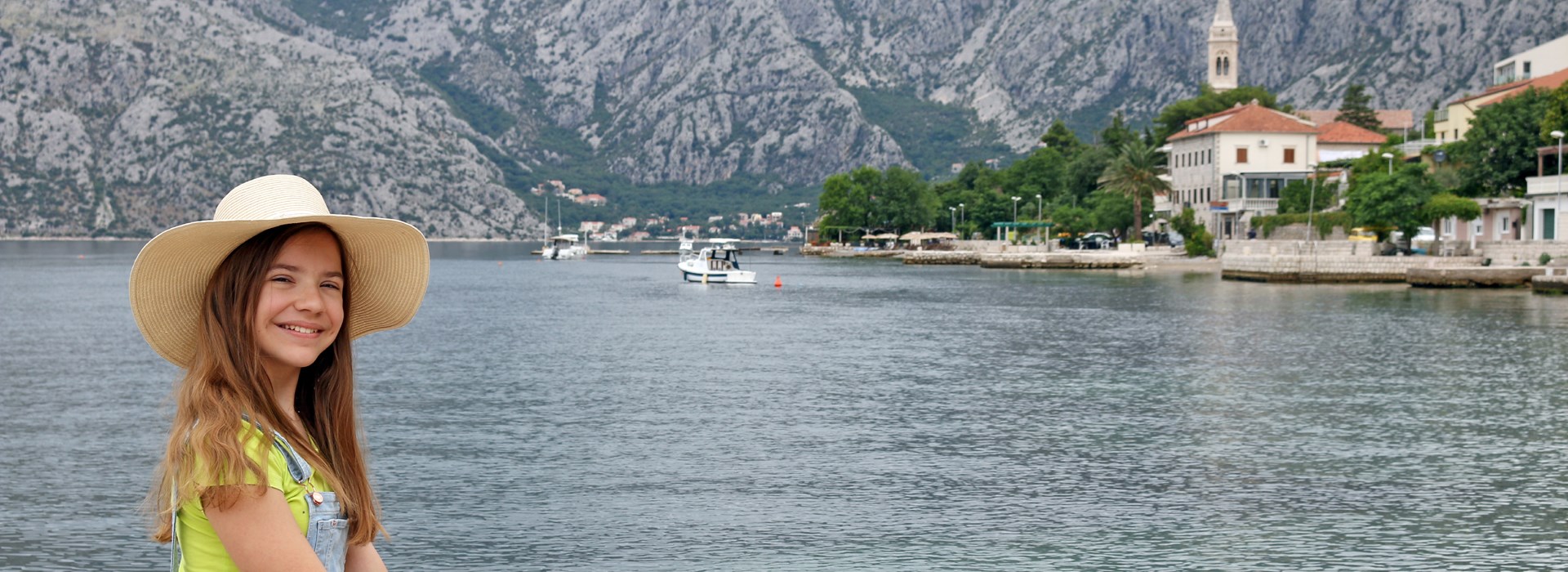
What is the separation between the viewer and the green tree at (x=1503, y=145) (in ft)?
262

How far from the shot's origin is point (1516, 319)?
50.1m

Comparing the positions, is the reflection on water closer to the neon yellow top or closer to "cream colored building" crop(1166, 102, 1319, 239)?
the neon yellow top

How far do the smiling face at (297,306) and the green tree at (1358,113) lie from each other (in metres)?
146

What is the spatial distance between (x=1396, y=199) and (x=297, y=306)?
82.3 meters

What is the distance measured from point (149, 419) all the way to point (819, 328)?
28998 millimetres

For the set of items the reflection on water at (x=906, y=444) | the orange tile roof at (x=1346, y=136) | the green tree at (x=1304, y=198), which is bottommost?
the reflection on water at (x=906, y=444)

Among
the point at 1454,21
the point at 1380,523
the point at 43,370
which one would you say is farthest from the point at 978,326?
the point at 1454,21

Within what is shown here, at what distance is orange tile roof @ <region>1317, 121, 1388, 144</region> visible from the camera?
379 ft

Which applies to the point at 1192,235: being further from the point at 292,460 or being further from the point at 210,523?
the point at 210,523

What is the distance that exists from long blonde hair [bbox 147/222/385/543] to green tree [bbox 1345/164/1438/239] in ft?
266

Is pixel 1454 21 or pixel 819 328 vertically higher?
pixel 1454 21

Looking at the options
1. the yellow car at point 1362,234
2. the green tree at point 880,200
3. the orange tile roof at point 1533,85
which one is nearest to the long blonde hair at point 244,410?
the yellow car at point 1362,234

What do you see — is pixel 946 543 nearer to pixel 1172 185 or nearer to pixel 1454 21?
pixel 1172 185

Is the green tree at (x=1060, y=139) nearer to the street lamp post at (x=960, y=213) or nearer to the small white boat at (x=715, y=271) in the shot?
the street lamp post at (x=960, y=213)
